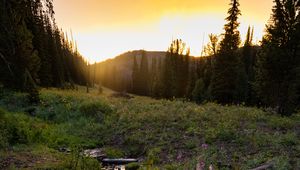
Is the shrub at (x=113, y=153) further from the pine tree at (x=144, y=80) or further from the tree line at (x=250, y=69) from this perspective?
the pine tree at (x=144, y=80)

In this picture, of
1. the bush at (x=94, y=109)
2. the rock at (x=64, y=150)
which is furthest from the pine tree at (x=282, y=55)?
the rock at (x=64, y=150)

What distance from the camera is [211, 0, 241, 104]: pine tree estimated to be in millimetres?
36719

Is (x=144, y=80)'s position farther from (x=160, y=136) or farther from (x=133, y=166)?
(x=133, y=166)

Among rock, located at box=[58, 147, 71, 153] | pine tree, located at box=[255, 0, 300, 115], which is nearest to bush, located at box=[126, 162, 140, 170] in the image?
rock, located at box=[58, 147, 71, 153]

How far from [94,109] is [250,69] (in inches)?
1597

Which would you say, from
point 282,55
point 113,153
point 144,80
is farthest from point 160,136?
point 144,80

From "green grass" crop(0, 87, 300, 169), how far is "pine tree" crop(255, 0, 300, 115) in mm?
5722

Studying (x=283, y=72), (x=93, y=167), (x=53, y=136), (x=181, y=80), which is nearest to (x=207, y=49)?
(x=181, y=80)

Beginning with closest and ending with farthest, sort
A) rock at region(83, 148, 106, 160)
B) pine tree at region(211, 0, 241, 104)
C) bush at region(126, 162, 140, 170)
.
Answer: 1. bush at region(126, 162, 140, 170)
2. rock at region(83, 148, 106, 160)
3. pine tree at region(211, 0, 241, 104)

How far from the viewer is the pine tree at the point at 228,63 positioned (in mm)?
36719

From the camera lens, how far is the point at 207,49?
54.6 metres

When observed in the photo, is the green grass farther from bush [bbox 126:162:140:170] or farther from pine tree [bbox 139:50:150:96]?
pine tree [bbox 139:50:150:96]

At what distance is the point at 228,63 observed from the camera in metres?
36.9

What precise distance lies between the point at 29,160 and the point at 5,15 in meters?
5.71
